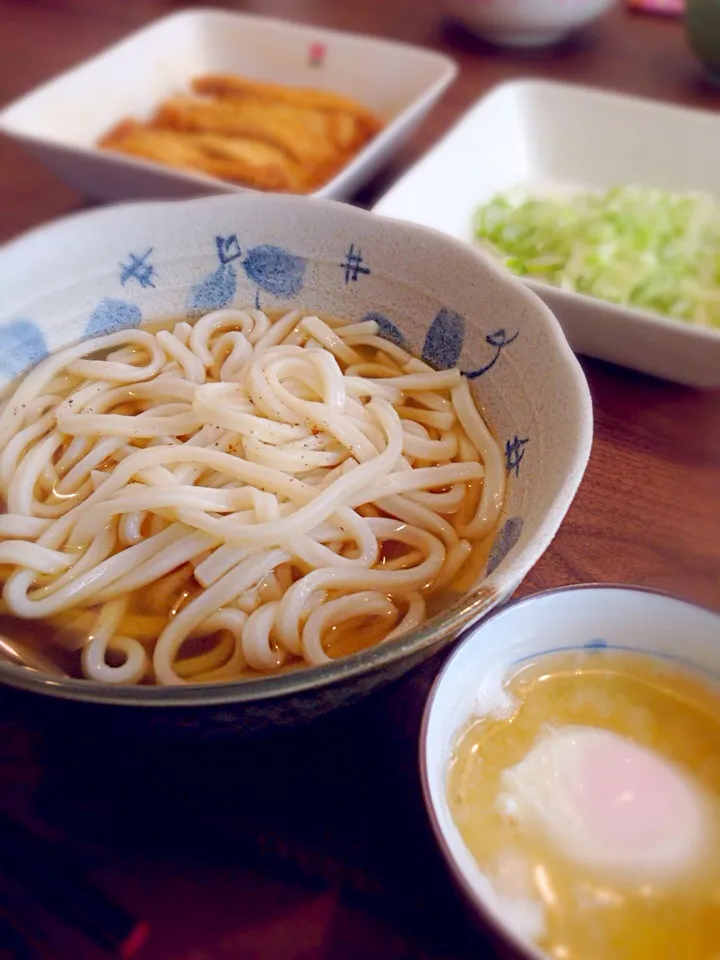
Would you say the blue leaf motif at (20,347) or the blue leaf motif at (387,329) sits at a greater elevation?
the blue leaf motif at (20,347)

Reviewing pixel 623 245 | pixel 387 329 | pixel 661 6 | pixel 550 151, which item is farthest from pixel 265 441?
pixel 661 6

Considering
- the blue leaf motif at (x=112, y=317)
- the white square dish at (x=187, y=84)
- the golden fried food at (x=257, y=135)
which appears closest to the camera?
the blue leaf motif at (x=112, y=317)

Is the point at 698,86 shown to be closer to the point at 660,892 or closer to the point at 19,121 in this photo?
the point at 19,121

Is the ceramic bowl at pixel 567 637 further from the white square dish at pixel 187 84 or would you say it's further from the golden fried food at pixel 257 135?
the golden fried food at pixel 257 135

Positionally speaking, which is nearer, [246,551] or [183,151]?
[246,551]

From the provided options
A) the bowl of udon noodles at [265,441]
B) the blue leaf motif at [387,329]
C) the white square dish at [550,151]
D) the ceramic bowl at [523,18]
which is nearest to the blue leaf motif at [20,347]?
the bowl of udon noodles at [265,441]

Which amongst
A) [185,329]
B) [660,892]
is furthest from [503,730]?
[185,329]

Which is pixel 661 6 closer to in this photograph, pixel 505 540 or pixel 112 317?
pixel 112 317
